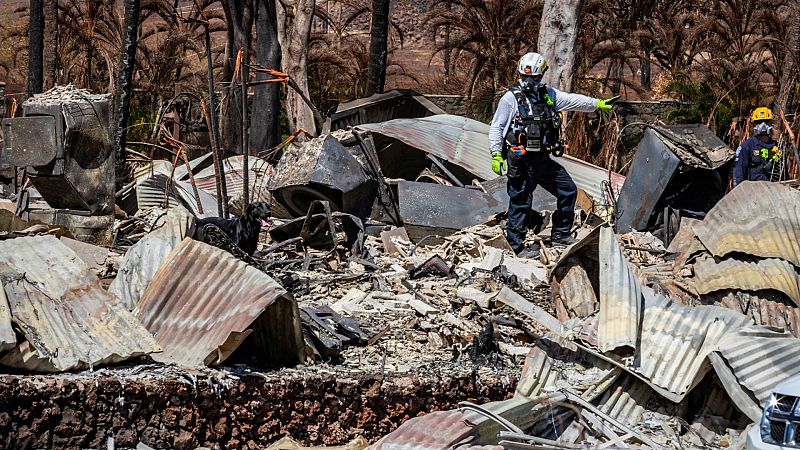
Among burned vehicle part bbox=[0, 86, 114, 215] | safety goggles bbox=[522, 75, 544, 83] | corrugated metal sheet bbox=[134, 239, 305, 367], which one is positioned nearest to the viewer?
corrugated metal sheet bbox=[134, 239, 305, 367]

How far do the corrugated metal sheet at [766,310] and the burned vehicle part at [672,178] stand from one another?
8.97 ft

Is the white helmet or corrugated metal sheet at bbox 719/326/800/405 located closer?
corrugated metal sheet at bbox 719/326/800/405

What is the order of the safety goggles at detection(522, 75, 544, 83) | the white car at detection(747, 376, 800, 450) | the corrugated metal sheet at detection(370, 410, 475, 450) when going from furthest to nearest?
the safety goggles at detection(522, 75, 544, 83) < the corrugated metal sheet at detection(370, 410, 475, 450) < the white car at detection(747, 376, 800, 450)

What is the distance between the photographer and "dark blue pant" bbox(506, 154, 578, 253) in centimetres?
880

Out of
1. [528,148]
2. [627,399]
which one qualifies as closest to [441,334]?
[627,399]

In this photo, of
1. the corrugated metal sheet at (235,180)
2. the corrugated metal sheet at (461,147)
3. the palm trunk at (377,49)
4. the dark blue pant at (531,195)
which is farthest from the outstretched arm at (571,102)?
the palm trunk at (377,49)

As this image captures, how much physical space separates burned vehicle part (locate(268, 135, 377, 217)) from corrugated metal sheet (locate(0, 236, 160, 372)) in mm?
3888

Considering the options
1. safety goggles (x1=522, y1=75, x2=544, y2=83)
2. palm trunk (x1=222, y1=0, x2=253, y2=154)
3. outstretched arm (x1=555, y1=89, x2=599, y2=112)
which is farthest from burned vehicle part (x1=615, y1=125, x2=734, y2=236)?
palm trunk (x1=222, y1=0, x2=253, y2=154)

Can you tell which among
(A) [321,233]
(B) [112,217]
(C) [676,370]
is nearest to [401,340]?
(C) [676,370]

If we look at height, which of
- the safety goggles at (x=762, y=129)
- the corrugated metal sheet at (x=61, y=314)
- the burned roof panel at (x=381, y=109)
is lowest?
the corrugated metal sheet at (x=61, y=314)

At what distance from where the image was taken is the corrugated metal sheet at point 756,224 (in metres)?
6.93

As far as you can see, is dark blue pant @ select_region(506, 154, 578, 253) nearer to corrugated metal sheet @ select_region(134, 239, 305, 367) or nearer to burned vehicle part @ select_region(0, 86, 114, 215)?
burned vehicle part @ select_region(0, 86, 114, 215)

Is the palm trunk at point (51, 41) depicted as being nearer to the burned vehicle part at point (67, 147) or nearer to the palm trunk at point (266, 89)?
the palm trunk at point (266, 89)

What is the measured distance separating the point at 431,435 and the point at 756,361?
5.71 feet
